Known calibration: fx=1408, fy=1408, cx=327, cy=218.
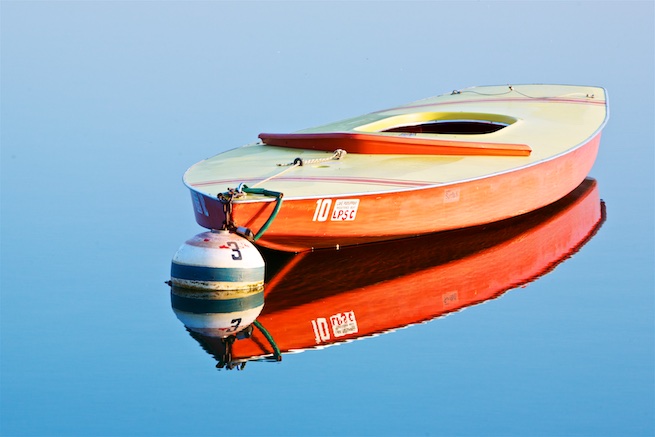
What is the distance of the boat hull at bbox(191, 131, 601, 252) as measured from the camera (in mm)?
10531

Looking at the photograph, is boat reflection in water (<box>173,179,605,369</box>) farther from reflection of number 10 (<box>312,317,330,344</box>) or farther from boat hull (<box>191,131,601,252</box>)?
boat hull (<box>191,131,601,252</box>)

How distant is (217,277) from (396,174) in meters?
2.16

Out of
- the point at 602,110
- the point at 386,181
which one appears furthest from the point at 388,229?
the point at 602,110

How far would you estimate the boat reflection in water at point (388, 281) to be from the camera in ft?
31.2

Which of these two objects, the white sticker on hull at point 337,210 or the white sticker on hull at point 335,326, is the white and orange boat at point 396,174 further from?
the white sticker on hull at point 335,326

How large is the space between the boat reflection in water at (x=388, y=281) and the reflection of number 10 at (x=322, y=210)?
43cm

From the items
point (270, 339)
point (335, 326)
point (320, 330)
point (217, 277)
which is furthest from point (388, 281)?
point (270, 339)

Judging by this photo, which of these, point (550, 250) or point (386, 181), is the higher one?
point (386, 181)

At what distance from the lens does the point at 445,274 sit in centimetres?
1099

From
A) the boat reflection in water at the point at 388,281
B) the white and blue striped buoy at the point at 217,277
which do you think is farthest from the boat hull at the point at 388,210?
the white and blue striped buoy at the point at 217,277

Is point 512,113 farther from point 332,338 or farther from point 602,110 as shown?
point 332,338

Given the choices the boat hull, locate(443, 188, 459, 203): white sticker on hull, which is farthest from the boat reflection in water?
locate(443, 188, 459, 203): white sticker on hull

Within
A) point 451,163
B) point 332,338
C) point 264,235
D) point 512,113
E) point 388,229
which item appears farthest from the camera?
point 512,113

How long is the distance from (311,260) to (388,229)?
0.68 m
